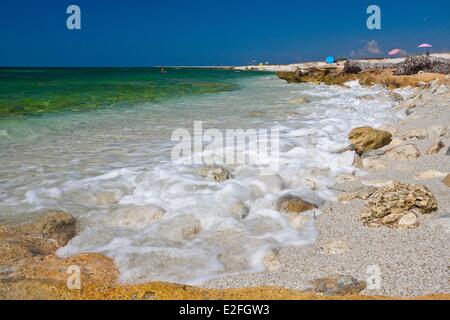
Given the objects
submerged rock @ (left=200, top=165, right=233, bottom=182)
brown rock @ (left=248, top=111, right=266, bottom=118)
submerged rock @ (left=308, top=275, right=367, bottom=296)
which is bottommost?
submerged rock @ (left=308, top=275, right=367, bottom=296)

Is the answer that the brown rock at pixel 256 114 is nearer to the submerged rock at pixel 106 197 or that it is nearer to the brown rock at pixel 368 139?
the brown rock at pixel 368 139

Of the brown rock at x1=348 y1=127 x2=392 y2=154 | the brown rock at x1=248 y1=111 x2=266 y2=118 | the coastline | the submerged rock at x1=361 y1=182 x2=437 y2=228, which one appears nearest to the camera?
the coastline

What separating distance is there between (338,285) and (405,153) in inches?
150

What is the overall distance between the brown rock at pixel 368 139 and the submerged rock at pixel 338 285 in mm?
4365

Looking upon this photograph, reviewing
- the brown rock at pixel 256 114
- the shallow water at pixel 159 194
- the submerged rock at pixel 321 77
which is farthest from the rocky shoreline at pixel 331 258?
the submerged rock at pixel 321 77

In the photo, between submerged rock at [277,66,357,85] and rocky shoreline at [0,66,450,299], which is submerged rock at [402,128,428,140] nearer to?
rocky shoreline at [0,66,450,299]

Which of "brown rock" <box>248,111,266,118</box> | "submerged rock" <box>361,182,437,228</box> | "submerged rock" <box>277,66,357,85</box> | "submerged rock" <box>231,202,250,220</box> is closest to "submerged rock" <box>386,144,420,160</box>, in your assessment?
"submerged rock" <box>361,182,437,228</box>

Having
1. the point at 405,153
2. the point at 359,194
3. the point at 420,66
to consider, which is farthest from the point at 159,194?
the point at 420,66

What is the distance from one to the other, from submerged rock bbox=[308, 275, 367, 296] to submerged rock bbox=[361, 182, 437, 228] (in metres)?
1.09

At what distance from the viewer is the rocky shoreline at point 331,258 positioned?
2557 millimetres

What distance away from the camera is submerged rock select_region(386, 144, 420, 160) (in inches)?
225

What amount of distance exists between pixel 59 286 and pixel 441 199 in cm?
363
